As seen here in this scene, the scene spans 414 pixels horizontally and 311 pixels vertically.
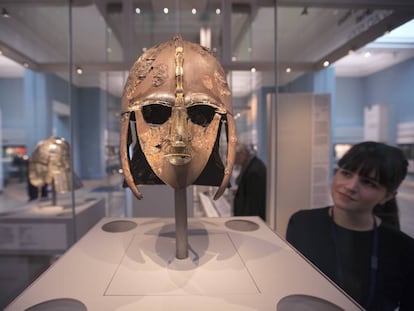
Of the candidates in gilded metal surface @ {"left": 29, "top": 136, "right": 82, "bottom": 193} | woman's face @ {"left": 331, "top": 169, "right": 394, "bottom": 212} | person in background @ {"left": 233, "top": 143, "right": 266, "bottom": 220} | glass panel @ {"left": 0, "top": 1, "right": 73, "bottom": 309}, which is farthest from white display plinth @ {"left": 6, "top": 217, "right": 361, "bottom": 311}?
gilded metal surface @ {"left": 29, "top": 136, "right": 82, "bottom": 193}

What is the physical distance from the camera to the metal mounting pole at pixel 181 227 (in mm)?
1255

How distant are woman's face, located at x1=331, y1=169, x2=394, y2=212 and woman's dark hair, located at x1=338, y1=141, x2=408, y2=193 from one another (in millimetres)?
22

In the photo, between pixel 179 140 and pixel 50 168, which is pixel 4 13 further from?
pixel 179 140

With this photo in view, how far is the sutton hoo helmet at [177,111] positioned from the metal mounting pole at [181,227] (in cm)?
22

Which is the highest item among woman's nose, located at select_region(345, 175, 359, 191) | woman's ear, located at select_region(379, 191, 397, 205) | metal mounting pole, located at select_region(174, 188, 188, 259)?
woman's nose, located at select_region(345, 175, 359, 191)

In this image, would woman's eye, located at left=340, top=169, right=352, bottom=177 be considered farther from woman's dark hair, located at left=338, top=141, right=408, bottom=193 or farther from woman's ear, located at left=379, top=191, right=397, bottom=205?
woman's ear, located at left=379, top=191, right=397, bottom=205

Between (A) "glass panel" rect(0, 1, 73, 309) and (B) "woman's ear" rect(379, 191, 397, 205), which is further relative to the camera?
(A) "glass panel" rect(0, 1, 73, 309)

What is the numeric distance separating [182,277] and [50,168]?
254 centimetres

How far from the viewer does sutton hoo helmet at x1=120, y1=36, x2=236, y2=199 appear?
100 cm

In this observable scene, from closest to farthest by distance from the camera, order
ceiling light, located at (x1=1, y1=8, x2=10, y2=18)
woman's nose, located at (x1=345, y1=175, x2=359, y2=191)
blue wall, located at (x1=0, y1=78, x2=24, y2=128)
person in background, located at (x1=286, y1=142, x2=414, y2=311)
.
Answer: person in background, located at (x1=286, y1=142, x2=414, y2=311) → woman's nose, located at (x1=345, y1=175, x2=359, y2=191) → ceiling light, located at (x1=1, y1=8, x2=10, y2=18) → blue wall, located at (x1=0, y1=78, x2=24, y2=128)

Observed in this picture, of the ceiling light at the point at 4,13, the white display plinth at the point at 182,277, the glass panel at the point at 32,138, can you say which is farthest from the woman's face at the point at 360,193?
the ceiling light at the point at 4,13

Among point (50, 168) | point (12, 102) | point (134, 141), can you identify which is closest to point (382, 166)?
point (134, 141)

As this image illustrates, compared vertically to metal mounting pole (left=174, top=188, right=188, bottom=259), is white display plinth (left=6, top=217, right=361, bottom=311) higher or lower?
lower

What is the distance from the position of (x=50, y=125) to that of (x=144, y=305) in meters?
3.49
